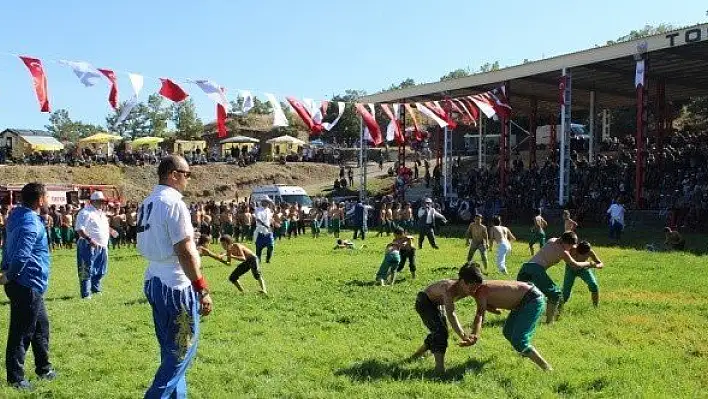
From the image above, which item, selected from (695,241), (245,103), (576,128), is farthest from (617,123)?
(245,103)

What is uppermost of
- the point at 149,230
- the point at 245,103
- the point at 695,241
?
the point at 245,103

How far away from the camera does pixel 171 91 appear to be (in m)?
17.5

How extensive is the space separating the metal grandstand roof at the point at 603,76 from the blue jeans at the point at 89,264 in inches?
821

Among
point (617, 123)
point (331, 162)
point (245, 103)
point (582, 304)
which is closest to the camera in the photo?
point (582, 304)

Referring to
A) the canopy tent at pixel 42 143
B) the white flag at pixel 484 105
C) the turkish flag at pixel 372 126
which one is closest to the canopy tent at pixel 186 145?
the canopy tent at pixel 42 143

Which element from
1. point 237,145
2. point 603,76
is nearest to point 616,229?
point 603,76

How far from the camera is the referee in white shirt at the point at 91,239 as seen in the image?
37.9ft

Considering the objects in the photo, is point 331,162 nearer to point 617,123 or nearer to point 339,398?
point 617,123

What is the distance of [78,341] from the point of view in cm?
873

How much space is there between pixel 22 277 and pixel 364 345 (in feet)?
12.7

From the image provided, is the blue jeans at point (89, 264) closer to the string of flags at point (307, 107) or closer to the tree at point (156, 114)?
the string of flags at point (307, 107)

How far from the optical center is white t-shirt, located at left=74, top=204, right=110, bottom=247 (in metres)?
11.5

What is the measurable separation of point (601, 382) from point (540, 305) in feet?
2.95

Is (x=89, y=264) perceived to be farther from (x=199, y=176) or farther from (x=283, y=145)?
(x=283, y=145)
